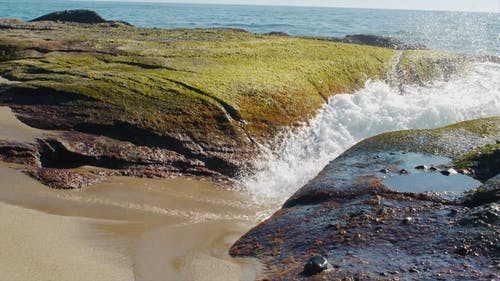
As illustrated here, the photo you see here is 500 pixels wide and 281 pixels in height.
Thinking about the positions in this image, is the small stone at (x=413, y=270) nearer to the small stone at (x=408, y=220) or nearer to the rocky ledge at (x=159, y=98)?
the small stone at (x=408, y=220)

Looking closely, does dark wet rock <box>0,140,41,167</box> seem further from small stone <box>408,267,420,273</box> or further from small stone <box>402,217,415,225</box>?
small stone <box>408,267,420,273</box>

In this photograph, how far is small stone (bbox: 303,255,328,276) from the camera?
16.9 feet

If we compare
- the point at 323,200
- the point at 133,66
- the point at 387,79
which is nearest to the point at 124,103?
the point at 133,66

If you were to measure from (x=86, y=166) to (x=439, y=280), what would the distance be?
5.87 meters

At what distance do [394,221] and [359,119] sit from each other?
6837mm

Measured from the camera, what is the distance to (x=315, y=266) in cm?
517

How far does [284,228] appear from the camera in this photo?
6.56 m

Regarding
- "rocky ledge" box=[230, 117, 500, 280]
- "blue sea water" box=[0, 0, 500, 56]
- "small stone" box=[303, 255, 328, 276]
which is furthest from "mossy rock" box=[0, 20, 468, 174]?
"blue sea water" box=[0, 0, 500, 56]

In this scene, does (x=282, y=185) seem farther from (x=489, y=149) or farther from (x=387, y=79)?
(x=387, y=79)

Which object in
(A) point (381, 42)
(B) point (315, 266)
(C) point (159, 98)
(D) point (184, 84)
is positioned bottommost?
(B) point (315, 266)

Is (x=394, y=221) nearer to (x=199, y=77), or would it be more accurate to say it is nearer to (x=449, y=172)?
(x=449, y=172)

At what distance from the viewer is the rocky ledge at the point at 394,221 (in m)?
5.18

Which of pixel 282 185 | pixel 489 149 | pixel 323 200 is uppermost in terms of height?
pixel 489 149

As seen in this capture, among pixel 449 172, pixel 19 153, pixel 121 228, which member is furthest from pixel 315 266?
pixel 19 153
